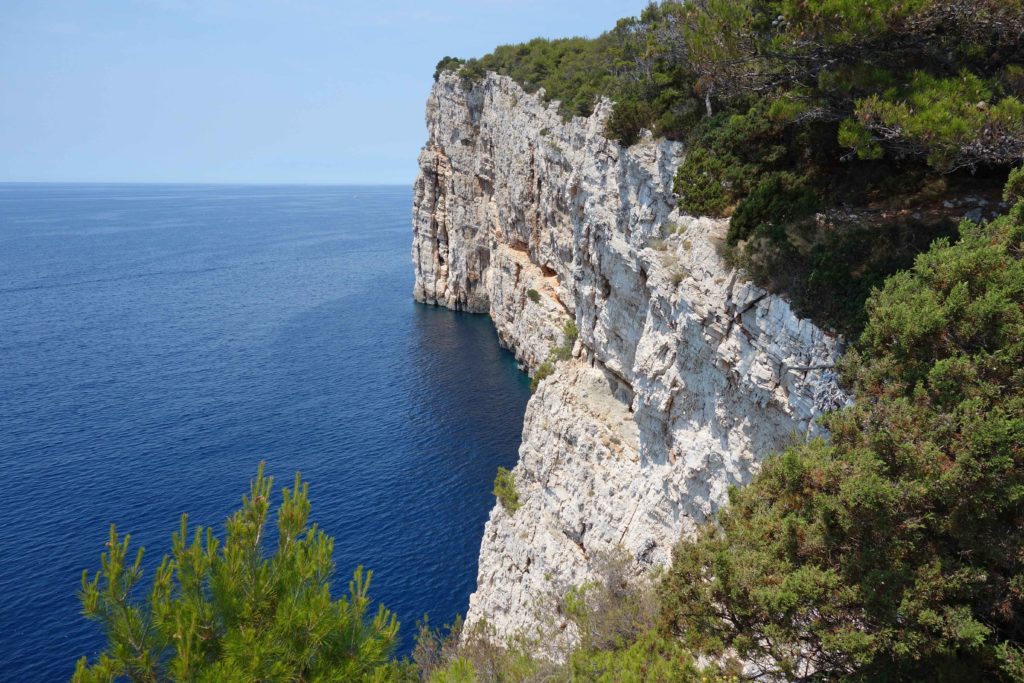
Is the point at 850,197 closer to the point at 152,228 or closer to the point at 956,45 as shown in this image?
the point at 956,45

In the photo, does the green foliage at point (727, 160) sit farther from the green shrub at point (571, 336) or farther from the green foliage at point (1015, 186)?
the green shrub at point (571, 336)

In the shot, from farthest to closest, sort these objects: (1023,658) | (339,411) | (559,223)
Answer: (339,411) → (559,223) → (1023,658)

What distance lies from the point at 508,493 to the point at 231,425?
2760cm

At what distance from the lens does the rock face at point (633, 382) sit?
1903cm

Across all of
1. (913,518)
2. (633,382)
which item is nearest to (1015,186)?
(913,518)

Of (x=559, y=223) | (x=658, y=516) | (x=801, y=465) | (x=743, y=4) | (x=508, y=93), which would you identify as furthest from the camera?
(x=508, y=93)

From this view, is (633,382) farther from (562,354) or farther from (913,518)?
(913,518)

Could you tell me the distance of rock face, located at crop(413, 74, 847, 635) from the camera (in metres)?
19.0

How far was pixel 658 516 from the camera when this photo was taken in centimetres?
2567

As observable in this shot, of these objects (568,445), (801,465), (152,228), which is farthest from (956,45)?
(152,228)

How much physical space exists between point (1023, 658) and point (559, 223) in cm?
4292

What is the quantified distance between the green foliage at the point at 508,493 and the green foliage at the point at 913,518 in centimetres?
2283

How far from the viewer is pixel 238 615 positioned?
1091 centimetres

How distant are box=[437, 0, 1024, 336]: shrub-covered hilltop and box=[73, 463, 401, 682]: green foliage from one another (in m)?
12.4
